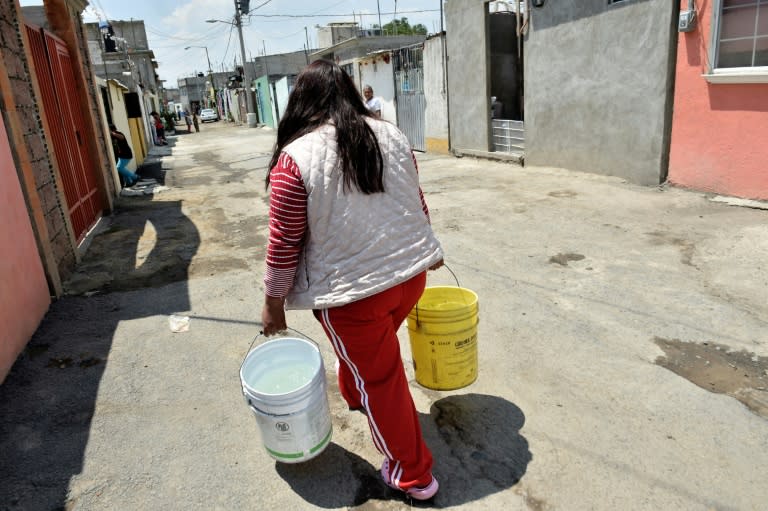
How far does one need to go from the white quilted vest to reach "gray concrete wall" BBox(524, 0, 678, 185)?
6.54 meters

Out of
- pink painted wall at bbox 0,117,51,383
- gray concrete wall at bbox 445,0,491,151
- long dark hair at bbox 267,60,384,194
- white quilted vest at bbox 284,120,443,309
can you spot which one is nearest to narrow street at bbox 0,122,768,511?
pink painted wall at bbox 0,117,51,383

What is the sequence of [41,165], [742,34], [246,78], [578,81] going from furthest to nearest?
[246,78]
[578,81]
[742,34]
[41,165]

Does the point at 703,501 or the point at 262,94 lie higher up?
the point at 262,94

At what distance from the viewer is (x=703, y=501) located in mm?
2088

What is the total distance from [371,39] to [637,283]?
64.0 feet

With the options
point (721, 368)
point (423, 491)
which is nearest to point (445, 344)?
point (423, 491)

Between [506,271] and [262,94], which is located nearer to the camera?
[506,271]

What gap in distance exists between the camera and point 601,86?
8.12 metres

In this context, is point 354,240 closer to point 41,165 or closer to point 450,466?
point 450,466

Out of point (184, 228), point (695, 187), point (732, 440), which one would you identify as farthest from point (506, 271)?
point (184, 228)

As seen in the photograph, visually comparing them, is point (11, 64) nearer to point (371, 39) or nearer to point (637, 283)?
point (637, 283)

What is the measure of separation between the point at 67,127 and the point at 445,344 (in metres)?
6.96

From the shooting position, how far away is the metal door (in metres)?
13.3

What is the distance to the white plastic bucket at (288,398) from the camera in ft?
7.16
